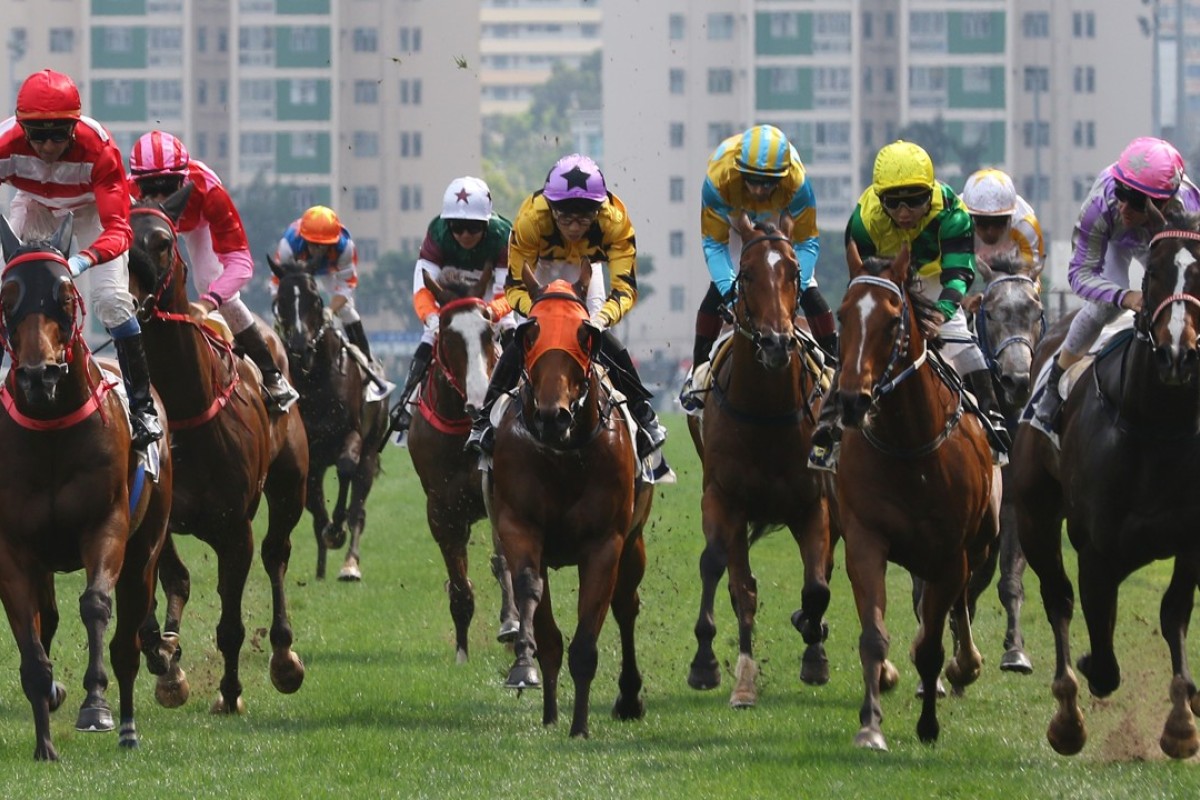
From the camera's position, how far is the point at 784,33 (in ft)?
388

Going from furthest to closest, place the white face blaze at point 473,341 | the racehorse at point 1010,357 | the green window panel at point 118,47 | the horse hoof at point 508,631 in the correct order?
the green window panel at point 118,47
the white face blaze at point 473,341
the horse hoof at point 508,631
the racehorse at point 1010,357

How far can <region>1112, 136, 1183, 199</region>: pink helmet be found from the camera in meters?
10.0

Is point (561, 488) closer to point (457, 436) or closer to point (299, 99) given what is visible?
point (457, 436)

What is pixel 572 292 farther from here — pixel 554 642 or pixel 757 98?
pixel 757 98

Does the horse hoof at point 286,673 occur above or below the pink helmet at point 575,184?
below

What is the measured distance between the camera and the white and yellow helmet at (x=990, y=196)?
14.7 meters

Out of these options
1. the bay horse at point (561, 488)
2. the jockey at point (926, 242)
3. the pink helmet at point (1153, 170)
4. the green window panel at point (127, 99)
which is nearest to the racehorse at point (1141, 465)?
the pink helmet at point (1153, 170)

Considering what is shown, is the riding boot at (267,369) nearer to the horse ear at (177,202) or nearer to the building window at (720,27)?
the horse ear at (177,202)

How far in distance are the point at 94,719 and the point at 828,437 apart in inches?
136

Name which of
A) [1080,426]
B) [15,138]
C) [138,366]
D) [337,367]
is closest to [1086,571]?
[1080,426]

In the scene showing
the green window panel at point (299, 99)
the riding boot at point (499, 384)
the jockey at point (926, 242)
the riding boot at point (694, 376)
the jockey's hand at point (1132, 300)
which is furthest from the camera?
the green window panel at point (299, 99)

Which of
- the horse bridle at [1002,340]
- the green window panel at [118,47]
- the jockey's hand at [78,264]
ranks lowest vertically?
the horse bridle at [1002,340]

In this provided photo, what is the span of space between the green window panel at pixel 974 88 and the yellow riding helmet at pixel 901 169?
108 m

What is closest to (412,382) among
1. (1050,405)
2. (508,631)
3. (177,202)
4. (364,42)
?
(508,631)
